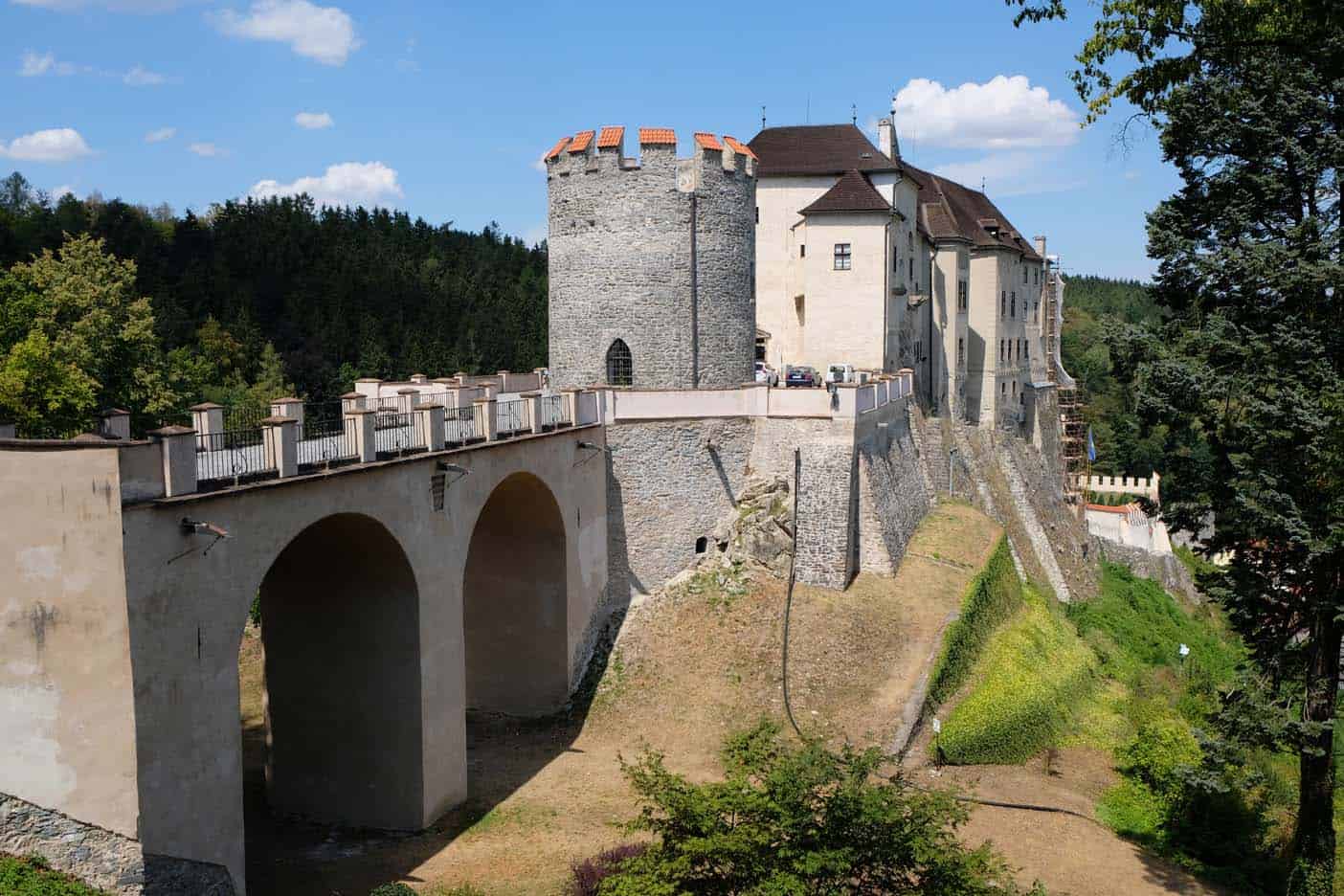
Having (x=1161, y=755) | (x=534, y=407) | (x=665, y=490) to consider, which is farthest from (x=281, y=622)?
(x=1161, y=755)

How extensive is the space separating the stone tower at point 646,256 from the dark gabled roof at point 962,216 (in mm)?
22228

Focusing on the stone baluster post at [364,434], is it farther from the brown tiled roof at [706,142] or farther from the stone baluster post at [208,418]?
→ the brown tiled roof at [706,142]

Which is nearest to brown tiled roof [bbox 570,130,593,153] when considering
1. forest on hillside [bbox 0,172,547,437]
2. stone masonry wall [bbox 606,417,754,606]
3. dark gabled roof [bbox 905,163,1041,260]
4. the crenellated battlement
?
the crenellated battlement

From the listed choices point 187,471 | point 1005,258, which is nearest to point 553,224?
point 187,471

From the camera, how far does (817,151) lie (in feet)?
141

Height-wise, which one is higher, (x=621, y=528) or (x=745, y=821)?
(x=621, y=528)

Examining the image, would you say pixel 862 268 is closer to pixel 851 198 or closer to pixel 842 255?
pixel 842 255

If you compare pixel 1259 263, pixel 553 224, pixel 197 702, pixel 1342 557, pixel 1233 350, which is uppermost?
pixel 553 224

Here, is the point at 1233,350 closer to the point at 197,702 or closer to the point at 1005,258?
the point at 197,702

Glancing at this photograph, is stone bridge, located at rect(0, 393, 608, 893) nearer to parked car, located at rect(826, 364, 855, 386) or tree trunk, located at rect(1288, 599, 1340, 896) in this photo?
parked car, located at rect(826, 364, 855, 386)

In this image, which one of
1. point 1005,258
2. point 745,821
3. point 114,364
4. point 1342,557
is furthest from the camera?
point 1005,258

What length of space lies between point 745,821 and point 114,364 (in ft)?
94.7

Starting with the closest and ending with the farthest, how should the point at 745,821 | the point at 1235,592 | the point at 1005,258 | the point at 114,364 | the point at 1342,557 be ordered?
1. the point at 745,821
2. the point at 1342,557
3. the point at 1235,592
4. the point at 114,364
5. the point at 1005,258

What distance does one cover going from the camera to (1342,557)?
16688 millimetres
